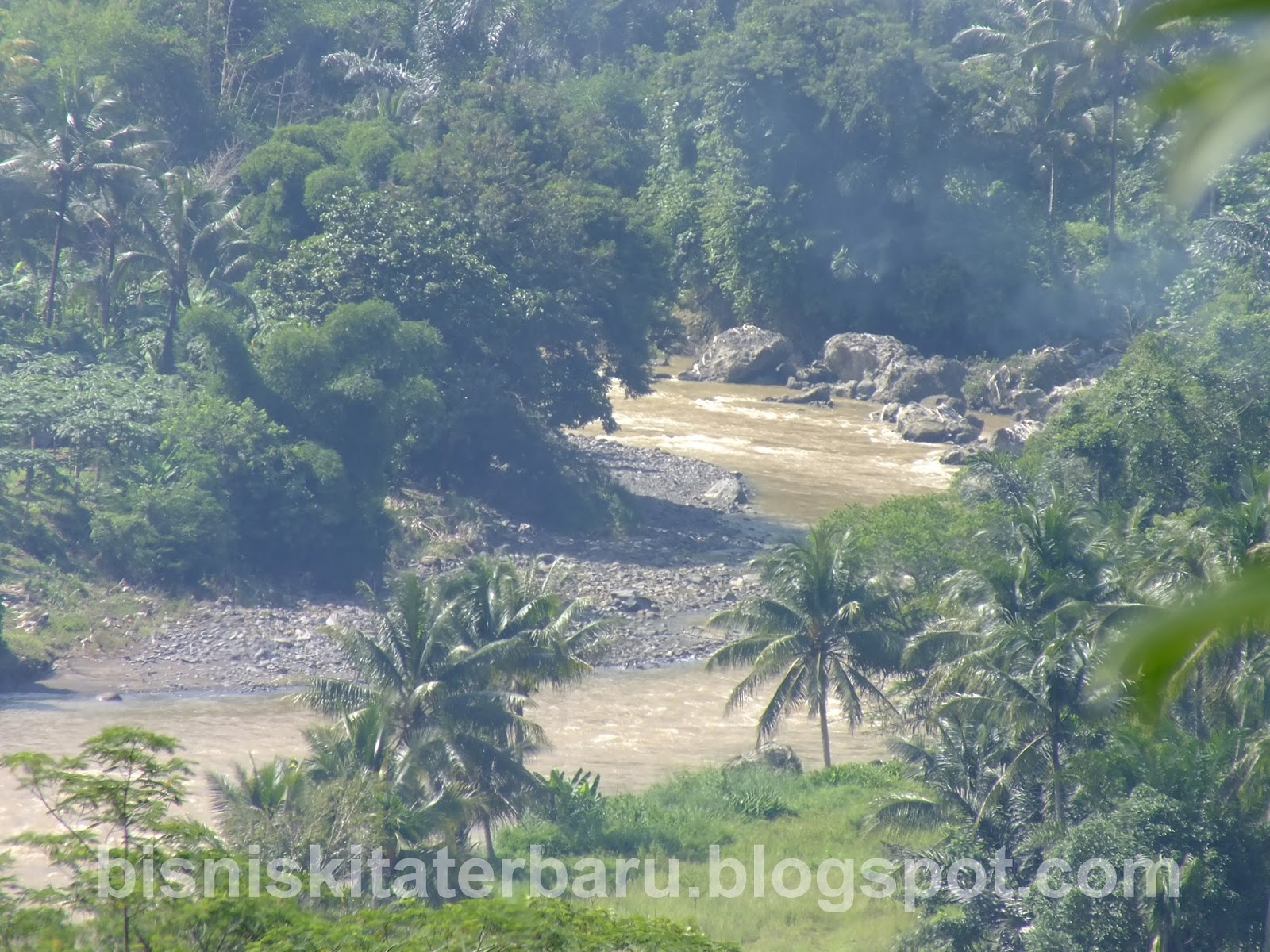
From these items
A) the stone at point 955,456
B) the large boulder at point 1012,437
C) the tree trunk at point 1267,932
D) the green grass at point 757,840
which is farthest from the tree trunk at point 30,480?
the large boulder at point 1012,437

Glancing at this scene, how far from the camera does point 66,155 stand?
4559cm

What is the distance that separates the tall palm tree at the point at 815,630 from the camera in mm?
28188

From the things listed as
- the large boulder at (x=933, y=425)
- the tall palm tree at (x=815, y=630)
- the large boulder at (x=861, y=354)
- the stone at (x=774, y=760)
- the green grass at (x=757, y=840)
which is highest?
the large boulder at (x=861, y=354)

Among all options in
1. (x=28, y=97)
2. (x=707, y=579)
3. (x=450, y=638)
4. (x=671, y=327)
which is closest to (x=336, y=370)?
(x=707, y=579)

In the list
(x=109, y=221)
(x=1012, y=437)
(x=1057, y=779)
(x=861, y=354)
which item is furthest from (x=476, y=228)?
(x=1057, y=779)

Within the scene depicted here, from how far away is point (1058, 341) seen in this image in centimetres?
6556

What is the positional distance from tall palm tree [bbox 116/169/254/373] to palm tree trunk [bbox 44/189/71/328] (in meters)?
2.08

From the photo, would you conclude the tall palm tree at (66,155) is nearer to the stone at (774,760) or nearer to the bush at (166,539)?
the bush at (166,539)

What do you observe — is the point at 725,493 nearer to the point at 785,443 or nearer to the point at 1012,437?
the point at 785,443

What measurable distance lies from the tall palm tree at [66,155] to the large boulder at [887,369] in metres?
30.3

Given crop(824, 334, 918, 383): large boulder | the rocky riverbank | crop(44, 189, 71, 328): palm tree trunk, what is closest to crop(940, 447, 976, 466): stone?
the rocky riverbank

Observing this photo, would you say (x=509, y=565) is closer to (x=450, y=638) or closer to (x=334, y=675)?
(x=450, y=638)

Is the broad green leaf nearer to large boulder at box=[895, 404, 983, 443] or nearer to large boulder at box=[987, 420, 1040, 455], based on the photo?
large boulder at box=[987, 420, 1040, 455]

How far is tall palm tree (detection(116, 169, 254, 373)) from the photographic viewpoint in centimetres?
4412
